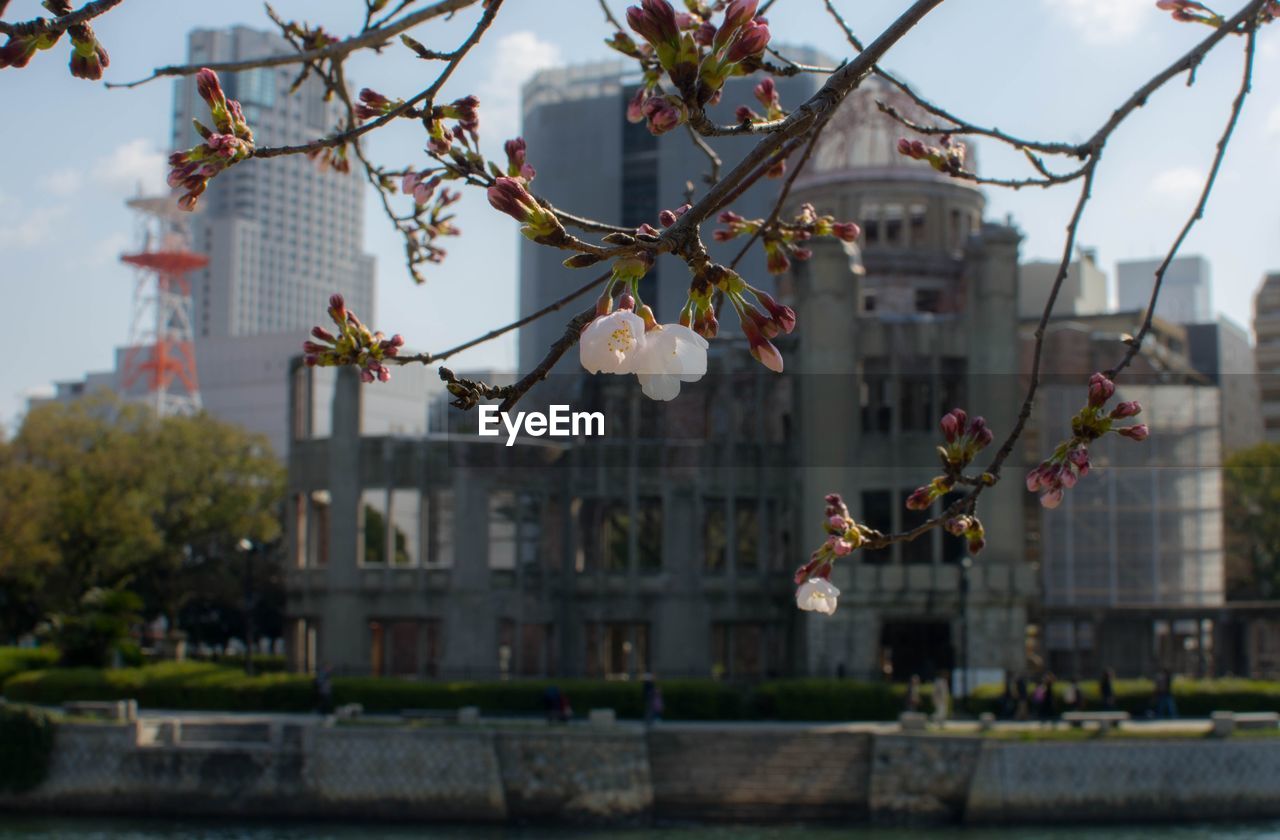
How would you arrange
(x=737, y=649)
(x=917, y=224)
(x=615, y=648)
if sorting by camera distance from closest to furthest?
(x=737, y=649)
(x=615, y=648)
(x=917, y=224)

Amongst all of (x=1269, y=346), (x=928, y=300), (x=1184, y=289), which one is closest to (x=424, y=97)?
(x=928, y=300)

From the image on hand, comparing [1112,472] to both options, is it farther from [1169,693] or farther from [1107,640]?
[1169,693]

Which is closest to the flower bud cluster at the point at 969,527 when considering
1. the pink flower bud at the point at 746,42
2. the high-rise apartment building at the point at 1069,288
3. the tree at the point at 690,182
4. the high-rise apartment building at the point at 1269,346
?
the tree at the point at 690,182

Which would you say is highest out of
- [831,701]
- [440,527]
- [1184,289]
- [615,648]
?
[1184,289]

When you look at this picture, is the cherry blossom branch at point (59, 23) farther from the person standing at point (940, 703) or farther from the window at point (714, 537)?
the window at point (714, 537)

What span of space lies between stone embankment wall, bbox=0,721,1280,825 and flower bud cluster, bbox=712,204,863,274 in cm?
2488

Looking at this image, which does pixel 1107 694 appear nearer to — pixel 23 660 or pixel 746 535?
pixel 746 535

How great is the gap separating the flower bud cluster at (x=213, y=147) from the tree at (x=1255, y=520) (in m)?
59.3

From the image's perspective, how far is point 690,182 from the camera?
494 centimetres

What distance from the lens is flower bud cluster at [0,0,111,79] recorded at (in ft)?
12.4

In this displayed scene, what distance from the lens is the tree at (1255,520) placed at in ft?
200

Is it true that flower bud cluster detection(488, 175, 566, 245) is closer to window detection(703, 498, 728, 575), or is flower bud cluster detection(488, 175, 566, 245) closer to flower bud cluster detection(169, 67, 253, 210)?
flower bud cluster detection(169, 67, 253, 210)

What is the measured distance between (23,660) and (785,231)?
37.0 meters

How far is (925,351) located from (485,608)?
39.3ft
